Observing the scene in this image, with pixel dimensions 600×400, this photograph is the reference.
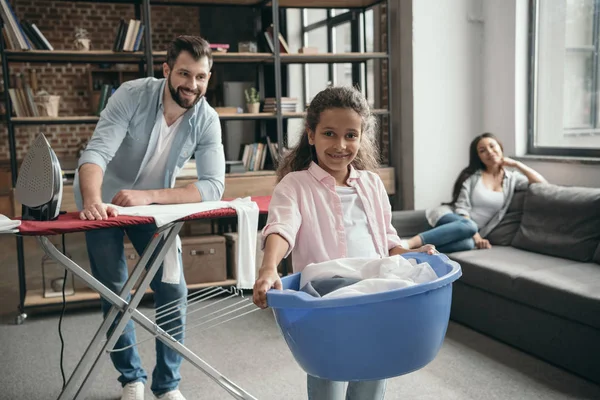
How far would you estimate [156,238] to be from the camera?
2.21 metres

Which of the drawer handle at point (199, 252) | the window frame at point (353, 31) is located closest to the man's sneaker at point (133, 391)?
the drawer handle at point (199, 252)

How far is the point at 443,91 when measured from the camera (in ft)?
15.2

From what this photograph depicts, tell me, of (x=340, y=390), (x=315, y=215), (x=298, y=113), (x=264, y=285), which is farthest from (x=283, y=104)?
(x=264, y=285)

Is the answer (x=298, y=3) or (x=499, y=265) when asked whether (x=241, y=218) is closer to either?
(x=499, y=265)

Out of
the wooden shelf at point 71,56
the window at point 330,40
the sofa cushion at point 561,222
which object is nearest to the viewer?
the sofa cushion at point 561,222

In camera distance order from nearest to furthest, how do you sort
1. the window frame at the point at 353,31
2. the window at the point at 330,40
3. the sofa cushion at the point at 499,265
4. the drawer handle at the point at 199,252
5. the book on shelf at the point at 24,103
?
the sofa cushion at the point at 499,265
the book on shelf at the point at 24,103
the drawer handle at the point at 199,252
the window frame at the point at 353,31
the window at the point at 330,40

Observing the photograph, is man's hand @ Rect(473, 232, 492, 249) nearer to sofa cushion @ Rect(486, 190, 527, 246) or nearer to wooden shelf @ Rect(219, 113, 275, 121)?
sofa cushion @ Rect(486, 190, 527, 246)

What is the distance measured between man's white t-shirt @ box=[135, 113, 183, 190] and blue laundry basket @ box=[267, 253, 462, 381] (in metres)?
1.34

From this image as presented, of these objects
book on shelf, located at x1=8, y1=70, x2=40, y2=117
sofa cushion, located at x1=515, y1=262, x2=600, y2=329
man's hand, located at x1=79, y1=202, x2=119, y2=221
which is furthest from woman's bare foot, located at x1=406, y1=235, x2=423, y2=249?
book on shelf, located at x1=8, y1=70, x2=40, y2=117

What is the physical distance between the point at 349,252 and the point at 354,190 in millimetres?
176

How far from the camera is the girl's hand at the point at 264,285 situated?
1299mm

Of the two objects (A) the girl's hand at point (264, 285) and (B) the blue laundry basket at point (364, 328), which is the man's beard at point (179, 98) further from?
(B) the blue laundry basket at point (364, 328)

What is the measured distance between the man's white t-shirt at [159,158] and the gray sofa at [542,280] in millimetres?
1723

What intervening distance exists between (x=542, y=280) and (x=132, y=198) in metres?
1.85
